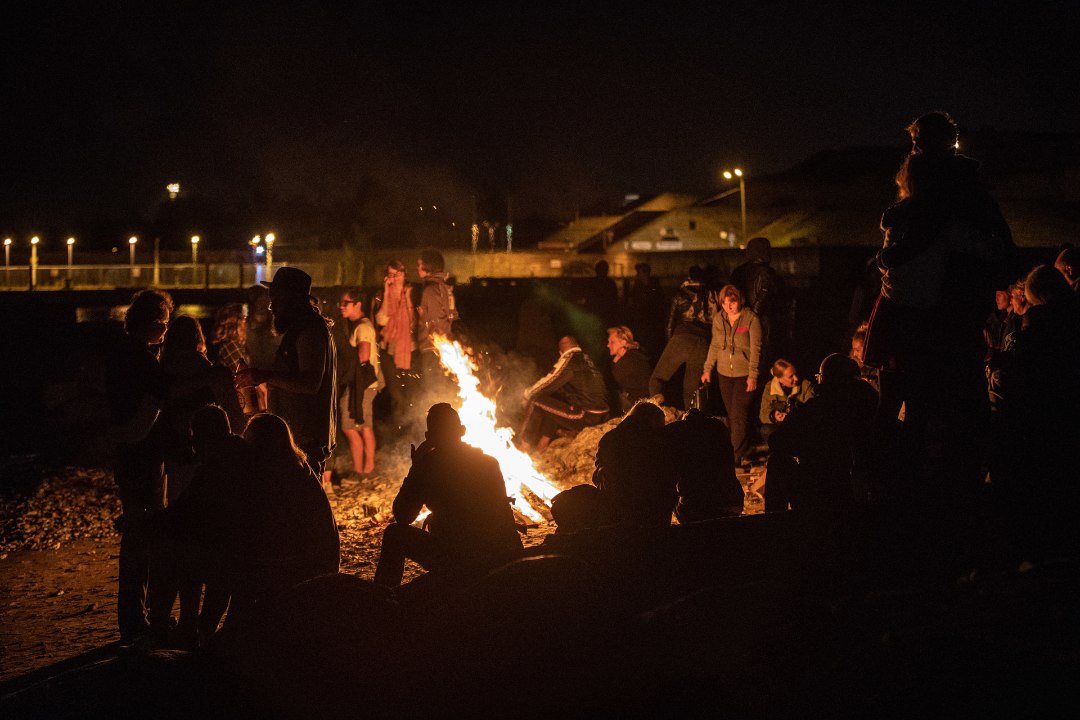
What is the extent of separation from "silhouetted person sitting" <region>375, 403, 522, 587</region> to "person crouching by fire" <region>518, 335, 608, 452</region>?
6.20 metres

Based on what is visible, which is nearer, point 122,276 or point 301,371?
point 301,371

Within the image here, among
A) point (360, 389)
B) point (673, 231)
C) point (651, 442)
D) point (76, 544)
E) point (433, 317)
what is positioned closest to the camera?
point (651, 442)

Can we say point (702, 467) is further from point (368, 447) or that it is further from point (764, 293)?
point (368, 447)

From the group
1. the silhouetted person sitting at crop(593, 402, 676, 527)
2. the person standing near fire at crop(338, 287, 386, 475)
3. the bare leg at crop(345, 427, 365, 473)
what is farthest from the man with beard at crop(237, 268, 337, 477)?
the bare leg at crop(345, 427, 365, 473)

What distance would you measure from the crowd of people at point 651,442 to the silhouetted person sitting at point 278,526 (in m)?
0.01

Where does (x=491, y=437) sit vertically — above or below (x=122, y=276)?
below

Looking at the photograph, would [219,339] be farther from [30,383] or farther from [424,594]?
[30,383]

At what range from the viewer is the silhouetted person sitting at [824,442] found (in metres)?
6.13

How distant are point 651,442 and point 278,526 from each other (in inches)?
97.0

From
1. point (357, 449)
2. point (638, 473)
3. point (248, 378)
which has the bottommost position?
point (357, 449)

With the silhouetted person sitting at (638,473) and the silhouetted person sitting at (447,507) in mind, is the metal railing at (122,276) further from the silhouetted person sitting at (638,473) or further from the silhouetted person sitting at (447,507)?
the silhouetted person sitting at (447,507)

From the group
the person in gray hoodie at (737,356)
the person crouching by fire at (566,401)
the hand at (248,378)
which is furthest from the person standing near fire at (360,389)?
the hand at (248,378)

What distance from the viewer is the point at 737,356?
34.4 feet

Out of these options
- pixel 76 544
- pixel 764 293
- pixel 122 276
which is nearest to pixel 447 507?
pixel 76 544
